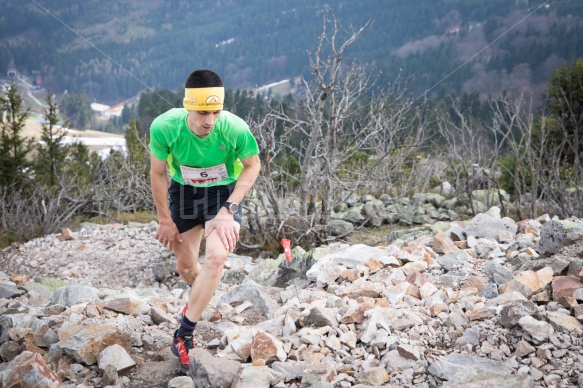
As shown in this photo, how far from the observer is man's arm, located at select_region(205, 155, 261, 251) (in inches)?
144

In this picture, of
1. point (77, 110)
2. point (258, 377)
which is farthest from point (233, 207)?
point (77, 110)

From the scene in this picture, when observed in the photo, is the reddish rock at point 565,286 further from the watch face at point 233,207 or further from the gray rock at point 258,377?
the watch face at point 233,207

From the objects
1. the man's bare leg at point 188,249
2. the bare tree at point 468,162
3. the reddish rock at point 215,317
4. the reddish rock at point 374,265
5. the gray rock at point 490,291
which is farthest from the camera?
the bare tree at point 468,162

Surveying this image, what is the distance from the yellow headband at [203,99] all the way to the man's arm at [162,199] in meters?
0.47

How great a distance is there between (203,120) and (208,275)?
981 millimetres

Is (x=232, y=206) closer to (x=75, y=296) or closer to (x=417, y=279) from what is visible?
(x=417, y=279)

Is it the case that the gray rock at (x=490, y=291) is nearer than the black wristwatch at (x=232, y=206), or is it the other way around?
the black wristwatch at (x=232, y=206)

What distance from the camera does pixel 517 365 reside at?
340cm

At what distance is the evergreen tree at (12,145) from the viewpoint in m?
25.4

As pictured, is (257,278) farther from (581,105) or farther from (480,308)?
(581,105)

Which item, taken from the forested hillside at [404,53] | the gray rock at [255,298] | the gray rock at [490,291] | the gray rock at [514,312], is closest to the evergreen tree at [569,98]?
the gray rock at [490,291]

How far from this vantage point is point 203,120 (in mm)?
3611

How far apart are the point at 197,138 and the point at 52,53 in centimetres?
20838

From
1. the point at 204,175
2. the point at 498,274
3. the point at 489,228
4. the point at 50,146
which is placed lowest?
the point at 50,146
